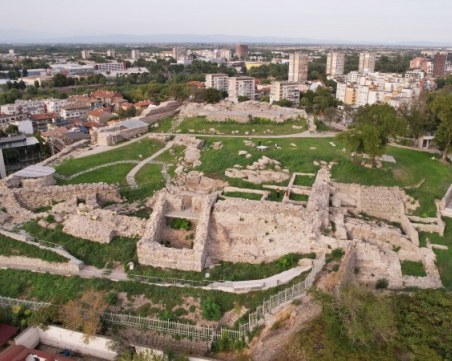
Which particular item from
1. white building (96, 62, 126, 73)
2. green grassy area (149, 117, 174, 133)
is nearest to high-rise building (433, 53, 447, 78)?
white building (96, 62, 126, 73)

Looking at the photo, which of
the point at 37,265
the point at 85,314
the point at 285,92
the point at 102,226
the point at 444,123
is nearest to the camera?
the point at 85,314

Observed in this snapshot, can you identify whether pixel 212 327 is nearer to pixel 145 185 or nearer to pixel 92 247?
pixel 92 247

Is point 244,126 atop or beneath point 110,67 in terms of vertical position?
atop

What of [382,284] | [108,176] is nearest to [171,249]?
[382,284]

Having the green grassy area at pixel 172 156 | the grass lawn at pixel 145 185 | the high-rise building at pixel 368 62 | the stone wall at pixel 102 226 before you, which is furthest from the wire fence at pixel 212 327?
the high-rise building at pixel 368 62

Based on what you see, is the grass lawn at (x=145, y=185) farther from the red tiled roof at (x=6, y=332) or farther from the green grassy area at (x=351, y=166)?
the red tiled roof at (x=6, y=332)

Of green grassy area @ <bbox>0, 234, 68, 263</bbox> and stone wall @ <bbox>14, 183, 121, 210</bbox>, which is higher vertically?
stone wall @ <bbox>14, 183, 121, 210</bbox>

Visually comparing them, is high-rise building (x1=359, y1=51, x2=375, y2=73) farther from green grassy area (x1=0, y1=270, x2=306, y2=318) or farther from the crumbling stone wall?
green grassy area (x1=0, y1=270, x2=306, y2=318)

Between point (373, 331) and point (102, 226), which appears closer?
point (373, 331)

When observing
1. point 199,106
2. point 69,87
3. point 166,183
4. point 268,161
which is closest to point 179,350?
point 166,183
